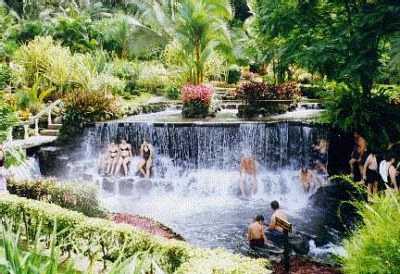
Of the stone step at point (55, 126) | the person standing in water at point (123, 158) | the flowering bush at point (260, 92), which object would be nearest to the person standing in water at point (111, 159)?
the person standing in water at point (123, 158)

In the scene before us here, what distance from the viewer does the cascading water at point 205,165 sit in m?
12.8

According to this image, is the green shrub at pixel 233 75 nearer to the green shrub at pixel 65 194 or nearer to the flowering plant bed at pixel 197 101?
the flowering plant bed at pixel 197 101

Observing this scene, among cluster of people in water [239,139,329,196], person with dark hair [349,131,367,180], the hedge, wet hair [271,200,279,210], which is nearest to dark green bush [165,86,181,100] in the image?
cluster of people in water [239,139,329,196]

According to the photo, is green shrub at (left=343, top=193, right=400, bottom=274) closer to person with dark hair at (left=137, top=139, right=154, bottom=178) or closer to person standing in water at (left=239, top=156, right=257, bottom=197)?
person standing in water at (left=239, top=156, right=257, bottom=197)

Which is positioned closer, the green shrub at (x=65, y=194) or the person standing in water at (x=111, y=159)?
the green shrub at (x=65, y=194)

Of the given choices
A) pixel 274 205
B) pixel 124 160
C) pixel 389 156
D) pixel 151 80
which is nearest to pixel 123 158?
pixel 124 160

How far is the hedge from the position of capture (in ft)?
19.8

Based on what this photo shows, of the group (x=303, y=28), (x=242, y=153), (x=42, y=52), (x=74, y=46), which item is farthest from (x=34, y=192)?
(x=74, y=46)

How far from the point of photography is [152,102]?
19.3 meters

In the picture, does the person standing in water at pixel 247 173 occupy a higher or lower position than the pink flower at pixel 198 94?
lower

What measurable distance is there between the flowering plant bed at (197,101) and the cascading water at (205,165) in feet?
7.95

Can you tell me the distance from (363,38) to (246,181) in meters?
4.59

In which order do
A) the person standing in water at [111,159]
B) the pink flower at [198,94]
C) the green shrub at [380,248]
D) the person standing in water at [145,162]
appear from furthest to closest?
the pink flower at [198,94], the person standing in water at [111,159], the person standing in water at [145,162], the green shrub at [380,248]

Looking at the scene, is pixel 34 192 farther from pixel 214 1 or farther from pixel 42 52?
pixel 214 1
